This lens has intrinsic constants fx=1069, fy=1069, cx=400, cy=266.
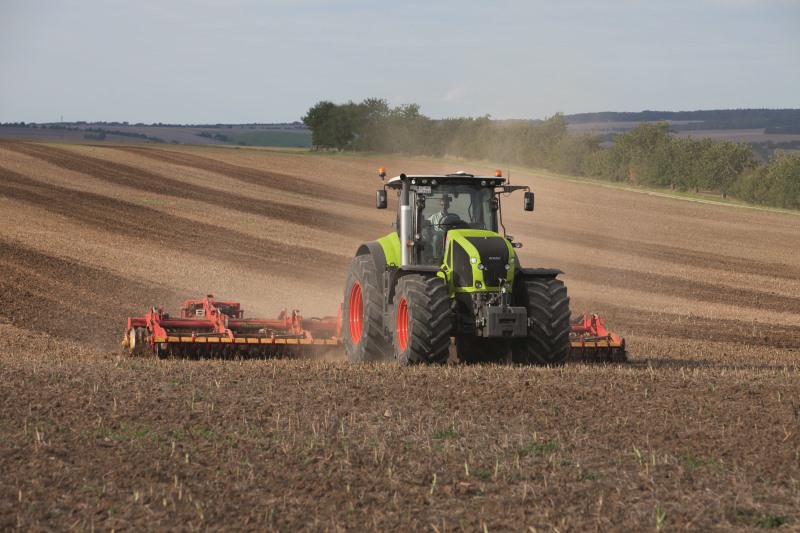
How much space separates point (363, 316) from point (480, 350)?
5.32 ft

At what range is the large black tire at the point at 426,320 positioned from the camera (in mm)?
12562

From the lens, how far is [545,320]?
12.9 m

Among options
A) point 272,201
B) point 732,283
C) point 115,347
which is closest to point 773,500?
point 115,347

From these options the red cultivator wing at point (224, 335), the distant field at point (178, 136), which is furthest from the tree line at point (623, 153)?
the distant field at point (178, 136)

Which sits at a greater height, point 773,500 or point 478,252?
point 478,252

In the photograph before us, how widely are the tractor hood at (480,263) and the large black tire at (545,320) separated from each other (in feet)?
1.02

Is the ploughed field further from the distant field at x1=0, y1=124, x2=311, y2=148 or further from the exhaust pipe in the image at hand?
the distant field at x1=0, y1=124, x2=311, y2=148

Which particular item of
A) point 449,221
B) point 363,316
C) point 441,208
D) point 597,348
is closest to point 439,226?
point 449,221

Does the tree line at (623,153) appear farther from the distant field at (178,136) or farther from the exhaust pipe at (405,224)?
the distant field at (178,136)

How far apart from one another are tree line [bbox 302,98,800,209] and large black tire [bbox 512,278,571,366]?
39662 mm

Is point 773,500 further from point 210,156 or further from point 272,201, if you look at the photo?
point 210,156

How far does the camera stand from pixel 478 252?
12852mm

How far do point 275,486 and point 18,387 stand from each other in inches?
184

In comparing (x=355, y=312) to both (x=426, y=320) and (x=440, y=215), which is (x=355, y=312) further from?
(x=426, y=320)
